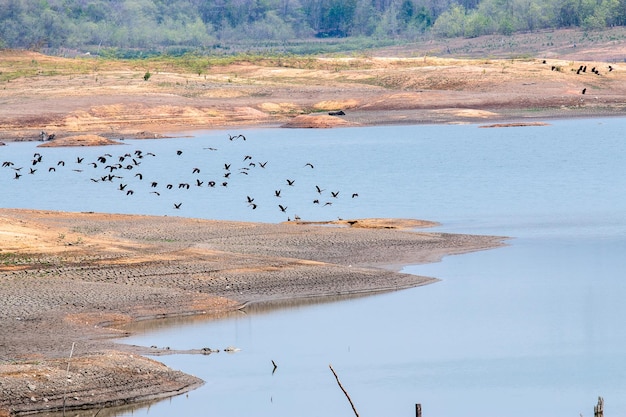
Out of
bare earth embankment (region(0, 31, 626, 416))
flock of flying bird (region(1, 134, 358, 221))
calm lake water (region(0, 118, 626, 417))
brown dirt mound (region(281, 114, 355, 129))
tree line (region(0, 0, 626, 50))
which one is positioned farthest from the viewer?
tree line (region(0, 0, 626, 50))

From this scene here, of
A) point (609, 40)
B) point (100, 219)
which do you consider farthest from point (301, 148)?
point (609, 40)

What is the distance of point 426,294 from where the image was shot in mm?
24891

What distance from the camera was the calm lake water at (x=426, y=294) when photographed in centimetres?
1767

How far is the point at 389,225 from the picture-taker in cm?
3316

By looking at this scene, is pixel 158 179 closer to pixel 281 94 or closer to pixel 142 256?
pixel 142 256

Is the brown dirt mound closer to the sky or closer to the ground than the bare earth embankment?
closer to the ground

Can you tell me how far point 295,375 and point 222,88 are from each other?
198ft

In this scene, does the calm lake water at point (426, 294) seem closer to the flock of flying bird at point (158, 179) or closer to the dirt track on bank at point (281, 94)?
the flock of flying bird at point (158, 179)

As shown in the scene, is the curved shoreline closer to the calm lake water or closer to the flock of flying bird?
the calm lake water

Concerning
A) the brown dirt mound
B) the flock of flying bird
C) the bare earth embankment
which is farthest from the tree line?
the flock of flying bird

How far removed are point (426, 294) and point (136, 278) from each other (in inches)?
211

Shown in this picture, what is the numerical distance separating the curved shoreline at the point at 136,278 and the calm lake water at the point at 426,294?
0.69 meters

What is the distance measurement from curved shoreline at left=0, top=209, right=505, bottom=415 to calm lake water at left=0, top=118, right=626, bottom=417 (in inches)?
27.1

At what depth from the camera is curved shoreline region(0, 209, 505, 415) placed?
16613 millimetres
